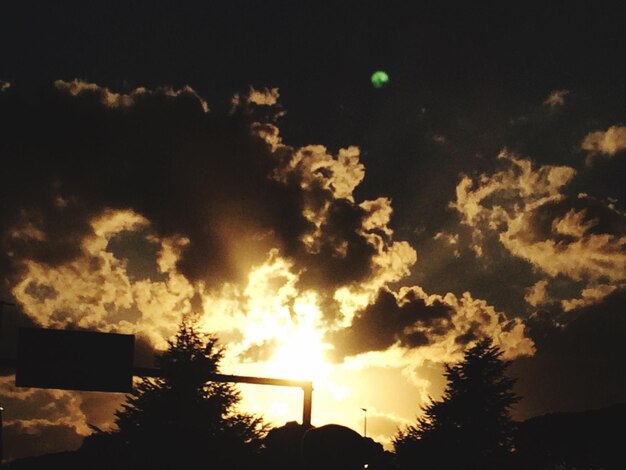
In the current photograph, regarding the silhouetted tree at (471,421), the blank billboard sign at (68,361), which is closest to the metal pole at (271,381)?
the blank billboard sign at (68,361)

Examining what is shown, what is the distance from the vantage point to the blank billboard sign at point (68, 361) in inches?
954

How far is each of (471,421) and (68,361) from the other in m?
22.3

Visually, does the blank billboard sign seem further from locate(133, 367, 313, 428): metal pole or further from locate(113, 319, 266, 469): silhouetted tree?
locate(113, 319, 266, 469): silhouetted tree

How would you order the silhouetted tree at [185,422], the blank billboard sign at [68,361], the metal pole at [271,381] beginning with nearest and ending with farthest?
the blank billboard sign at [68,361] < the metal pole at [271,381] < the silhouetted tree at [185,422]

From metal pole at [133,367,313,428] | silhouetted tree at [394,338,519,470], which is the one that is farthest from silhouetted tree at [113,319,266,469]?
silhouetted tree at [394,338,519,470]

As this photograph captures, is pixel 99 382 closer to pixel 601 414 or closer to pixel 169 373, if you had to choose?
pixel 169 373

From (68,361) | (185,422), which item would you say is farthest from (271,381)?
(68,361)

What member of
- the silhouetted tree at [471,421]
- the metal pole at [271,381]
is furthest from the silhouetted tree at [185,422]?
the silhouetted tree at [471,421]

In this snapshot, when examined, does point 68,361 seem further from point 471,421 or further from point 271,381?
point 471,421

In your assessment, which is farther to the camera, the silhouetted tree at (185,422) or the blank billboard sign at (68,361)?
the silhouetted tree at (185,422)

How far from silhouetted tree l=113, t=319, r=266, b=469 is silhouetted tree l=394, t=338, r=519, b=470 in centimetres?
1080

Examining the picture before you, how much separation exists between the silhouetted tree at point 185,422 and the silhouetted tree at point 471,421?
35.4 feet

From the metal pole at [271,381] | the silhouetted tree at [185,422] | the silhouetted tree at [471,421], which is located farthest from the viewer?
the silhouetted tree at [471,421]

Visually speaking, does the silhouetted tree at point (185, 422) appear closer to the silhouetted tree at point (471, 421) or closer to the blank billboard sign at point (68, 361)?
the blank billboard sign at point (68, 361)
